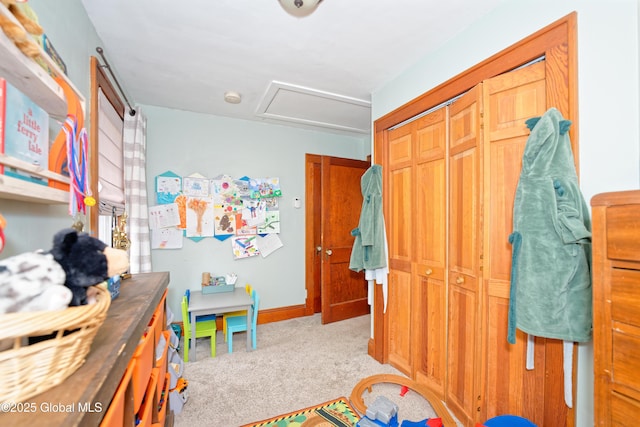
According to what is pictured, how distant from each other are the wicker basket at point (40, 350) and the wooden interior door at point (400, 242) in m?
1.96

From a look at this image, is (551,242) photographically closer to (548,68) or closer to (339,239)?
(548,68)

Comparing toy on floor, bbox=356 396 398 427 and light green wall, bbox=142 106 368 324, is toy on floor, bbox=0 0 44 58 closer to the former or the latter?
toy on floor, bbox=356 396 398 427

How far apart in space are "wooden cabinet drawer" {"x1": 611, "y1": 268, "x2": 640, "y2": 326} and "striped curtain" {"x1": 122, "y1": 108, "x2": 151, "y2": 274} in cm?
281

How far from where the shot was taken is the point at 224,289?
284cm

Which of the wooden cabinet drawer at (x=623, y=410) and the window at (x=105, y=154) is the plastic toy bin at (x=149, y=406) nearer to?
the window at (x=105, y=154)

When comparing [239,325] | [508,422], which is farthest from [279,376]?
[508,422]

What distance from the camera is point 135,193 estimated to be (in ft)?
7.30

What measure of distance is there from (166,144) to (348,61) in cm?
207

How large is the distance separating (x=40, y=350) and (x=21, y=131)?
1.84 ft

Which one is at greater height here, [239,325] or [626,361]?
[626,361]

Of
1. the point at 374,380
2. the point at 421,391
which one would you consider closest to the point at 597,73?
the point at 421,391

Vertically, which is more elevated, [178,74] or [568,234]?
[178,74]

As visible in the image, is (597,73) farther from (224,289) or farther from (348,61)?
(224,289)

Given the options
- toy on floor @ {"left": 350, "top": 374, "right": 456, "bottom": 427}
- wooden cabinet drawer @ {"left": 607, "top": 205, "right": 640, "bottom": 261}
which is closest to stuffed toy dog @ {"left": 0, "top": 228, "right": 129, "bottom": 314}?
wooden cabinet drawer @ {"left": 607, "top": 205, "right": 640, "bottom": 261}
